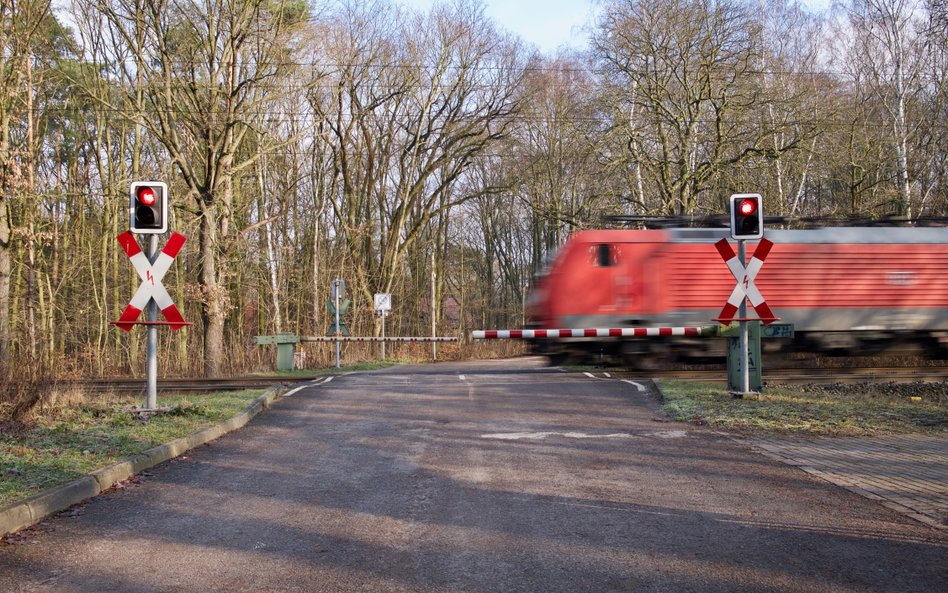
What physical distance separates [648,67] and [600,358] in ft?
45.1

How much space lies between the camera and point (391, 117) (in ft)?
125

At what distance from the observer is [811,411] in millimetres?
10828

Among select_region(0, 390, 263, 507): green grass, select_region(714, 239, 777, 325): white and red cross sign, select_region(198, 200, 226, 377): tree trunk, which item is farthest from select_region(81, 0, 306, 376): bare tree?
select_region(714, 239, 777, 325): white and red cross sign

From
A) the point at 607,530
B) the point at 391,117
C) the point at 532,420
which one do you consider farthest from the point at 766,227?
the point at 391,117

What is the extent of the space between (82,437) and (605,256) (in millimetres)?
12369

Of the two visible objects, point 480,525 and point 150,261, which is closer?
point 480,525

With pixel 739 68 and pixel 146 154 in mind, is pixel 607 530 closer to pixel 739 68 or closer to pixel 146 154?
pixel 739 68

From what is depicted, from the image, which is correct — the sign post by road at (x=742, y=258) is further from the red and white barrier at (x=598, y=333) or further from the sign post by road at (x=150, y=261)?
the sign post by road at (x=150, y=261)

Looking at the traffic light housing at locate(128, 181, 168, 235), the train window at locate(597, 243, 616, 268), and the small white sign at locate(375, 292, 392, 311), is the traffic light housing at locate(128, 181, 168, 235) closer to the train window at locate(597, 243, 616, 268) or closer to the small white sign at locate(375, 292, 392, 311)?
the train window at locate(597, 243, 616, 268)

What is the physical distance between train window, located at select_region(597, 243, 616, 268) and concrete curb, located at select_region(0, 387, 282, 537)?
411 inches

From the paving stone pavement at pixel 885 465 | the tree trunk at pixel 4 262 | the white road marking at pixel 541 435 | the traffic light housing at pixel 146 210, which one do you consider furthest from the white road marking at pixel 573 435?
the tree trunk at pixel 4 262

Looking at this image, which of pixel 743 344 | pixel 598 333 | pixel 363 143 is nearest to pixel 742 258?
pixel 743 344

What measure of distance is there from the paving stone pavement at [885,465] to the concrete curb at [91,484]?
6.06 metres

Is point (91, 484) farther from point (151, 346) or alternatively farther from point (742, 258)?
point (742, 258)
